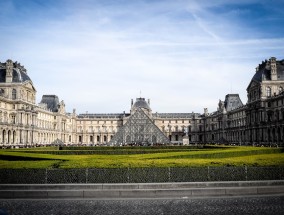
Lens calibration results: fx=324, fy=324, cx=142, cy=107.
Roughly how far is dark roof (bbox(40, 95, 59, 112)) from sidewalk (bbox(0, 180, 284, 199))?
3599 inches

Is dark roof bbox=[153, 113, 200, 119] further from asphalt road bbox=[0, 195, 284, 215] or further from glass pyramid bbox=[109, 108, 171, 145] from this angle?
asphalt road bbox=[0, 195, 284, 215]

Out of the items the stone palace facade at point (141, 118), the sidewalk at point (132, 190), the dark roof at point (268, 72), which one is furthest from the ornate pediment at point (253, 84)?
the sidewalk at point (132, 190)

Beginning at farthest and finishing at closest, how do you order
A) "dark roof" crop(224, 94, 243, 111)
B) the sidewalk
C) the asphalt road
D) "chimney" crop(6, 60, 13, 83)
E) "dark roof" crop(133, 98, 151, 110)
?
"dark roof" crop(133, 98, 151, 110) → "dark roof" crop(224, 94, 243, 111) → "chimney" crop(6, 60, 13, 83) → the sidewalk → the asphalt road

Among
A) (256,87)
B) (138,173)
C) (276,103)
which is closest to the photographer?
(138,173)

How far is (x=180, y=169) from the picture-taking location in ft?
46.3

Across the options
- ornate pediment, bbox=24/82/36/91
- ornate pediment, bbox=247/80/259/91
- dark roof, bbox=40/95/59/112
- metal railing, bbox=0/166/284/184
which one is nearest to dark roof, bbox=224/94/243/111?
ornate pediment, bbox=247/80/259/91

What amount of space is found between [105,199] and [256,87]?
217 feet

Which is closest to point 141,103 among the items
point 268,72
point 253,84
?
point 253,84

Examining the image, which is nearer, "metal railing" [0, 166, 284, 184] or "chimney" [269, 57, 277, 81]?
"metal railing" [0, 166, 284, 184]

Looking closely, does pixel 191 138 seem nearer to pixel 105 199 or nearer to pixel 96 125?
pixel 96 125

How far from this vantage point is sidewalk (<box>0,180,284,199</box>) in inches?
495

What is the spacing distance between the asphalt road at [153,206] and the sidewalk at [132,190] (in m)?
0.62

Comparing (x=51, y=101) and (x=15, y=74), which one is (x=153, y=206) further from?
(x=51, y=101)

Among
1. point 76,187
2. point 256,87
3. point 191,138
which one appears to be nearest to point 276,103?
point 256,87
